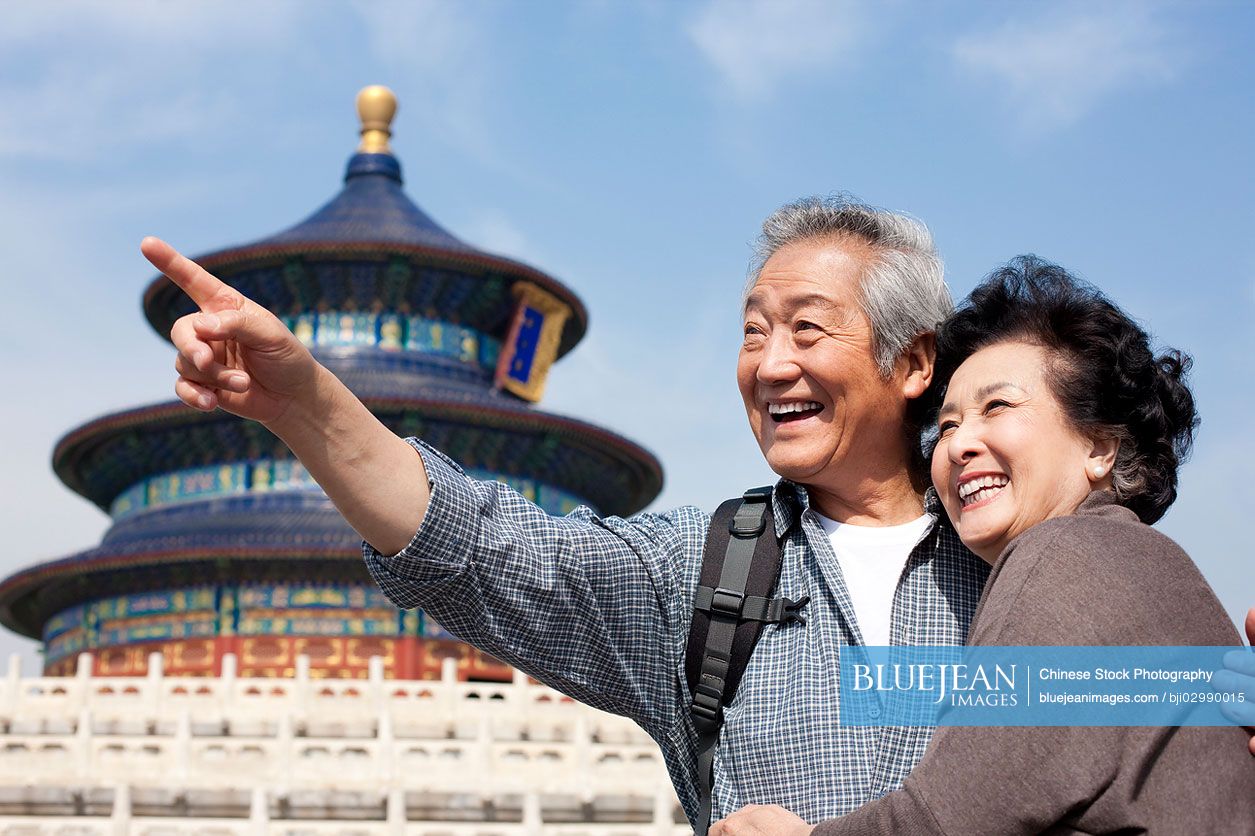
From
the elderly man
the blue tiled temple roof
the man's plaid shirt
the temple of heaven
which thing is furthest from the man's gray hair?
the blue tiled temple roof

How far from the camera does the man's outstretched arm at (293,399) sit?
248 centimetres

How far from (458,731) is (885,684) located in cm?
1037

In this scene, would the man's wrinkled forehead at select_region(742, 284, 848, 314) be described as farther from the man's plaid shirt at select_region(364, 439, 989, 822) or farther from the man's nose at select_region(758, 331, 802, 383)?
the man's plaid shirt at select_region(364, 439, 989, 822)

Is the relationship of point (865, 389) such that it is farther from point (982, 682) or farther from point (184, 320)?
point (184, 320)

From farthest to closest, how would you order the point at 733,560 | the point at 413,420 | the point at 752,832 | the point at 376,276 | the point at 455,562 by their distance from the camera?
the point at 376,276, the point at 413,420, the point at 733,560, the point at 455,562, the point at 752,832

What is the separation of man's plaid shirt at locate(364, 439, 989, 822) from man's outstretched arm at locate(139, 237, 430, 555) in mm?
60

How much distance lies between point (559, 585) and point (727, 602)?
33 cm

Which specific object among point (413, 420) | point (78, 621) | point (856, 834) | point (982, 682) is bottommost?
point (856, 834)

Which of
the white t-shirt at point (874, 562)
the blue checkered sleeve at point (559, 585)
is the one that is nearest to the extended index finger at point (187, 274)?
the blue checkered sleeve at point (559, 585)

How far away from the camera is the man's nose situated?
3.01 metres

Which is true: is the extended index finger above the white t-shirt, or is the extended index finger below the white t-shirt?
above

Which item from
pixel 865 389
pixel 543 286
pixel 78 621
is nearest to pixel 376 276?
pixel 543 286

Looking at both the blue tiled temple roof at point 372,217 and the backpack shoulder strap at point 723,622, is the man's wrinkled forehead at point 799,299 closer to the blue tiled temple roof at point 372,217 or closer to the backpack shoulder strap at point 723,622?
the backpack shoulder strap at point 723,622

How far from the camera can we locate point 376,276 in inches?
1007
